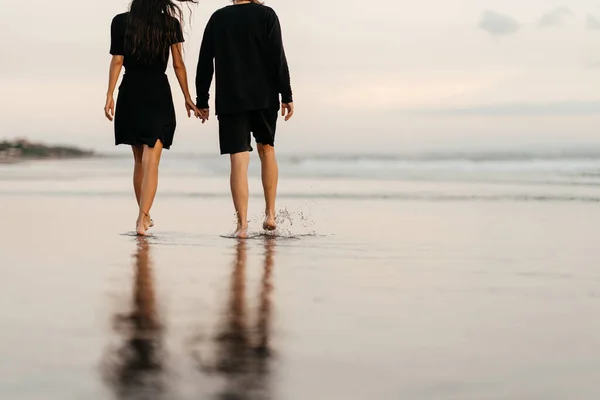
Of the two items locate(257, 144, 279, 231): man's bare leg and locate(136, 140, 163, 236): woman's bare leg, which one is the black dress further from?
locate(257, 144, 279, 231): man's bare leg

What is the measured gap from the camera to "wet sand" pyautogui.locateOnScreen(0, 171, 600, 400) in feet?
12.0

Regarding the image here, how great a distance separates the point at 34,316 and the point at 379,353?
1581 mm

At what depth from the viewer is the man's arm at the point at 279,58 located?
915 cm

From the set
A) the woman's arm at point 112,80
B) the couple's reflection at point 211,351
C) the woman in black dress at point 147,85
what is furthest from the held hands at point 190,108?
the couple's reflection at point 211,351

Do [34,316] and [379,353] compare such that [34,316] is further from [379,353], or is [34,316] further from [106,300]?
[379,353]

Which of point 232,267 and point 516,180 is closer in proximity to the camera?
point 232,267

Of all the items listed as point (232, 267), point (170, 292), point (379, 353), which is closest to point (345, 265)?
point (232, 267)

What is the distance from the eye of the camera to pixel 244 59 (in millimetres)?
9172

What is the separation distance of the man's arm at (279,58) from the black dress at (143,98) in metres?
0.71

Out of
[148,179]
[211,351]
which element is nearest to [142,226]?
[148,179]

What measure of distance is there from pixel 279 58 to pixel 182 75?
0.79 m

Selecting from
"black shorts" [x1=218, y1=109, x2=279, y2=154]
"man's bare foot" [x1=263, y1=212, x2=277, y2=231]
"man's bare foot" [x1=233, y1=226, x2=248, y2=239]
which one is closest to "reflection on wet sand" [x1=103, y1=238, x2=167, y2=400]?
"man's bare foot" [x1=233, y1=226, x2=248, y2=239]

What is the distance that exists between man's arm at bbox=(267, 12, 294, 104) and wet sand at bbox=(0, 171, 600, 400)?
1116 mm

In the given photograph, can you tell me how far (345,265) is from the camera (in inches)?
275
